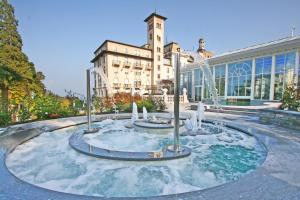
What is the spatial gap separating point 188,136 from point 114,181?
3.60 meters

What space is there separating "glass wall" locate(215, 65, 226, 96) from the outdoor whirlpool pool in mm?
17418

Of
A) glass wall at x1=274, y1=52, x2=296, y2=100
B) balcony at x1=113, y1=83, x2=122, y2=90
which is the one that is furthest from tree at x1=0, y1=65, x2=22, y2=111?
glass wall at x1=274, y1=52, x2=296, y2=100

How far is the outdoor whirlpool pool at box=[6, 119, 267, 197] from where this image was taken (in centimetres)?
263

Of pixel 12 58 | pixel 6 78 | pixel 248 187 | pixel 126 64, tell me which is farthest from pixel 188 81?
pixel 248 187

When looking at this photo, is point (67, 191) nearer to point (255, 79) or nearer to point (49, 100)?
point (49, 100)

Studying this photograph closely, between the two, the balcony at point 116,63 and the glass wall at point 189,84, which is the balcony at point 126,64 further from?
the glass wall at point 189,84

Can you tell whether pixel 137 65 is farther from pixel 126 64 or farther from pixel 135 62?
pixel 126 64

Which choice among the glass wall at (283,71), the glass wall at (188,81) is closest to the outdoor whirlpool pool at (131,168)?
the glass wall at (283,71)

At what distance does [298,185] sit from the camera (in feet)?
7.96

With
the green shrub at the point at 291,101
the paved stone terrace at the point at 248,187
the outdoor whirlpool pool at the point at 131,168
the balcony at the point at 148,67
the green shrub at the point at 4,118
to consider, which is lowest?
the outdoor whirlpool pool at the point at 131,168

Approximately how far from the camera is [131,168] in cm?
329

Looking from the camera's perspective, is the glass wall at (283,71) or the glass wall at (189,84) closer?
the glass wall at (283,71)

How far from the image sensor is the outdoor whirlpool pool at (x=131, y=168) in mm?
2631

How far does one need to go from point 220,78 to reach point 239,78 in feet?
8.44
